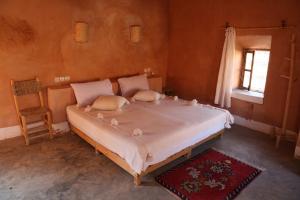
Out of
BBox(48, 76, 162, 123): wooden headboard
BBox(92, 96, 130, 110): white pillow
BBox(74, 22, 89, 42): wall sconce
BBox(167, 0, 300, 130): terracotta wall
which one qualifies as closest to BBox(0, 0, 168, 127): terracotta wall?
BBox(74, 22, 89, 42): wall sconce

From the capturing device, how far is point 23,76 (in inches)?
139

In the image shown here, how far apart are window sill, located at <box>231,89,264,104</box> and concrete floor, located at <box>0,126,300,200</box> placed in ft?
2.54

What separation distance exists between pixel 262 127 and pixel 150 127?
7.51 feet

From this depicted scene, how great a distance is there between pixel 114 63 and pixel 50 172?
96.3 inches

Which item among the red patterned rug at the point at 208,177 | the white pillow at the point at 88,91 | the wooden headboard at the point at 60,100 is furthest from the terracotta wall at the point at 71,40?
the red patterned rug at the point at 208,177

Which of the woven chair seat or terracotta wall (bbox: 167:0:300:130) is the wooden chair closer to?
the woven chair seat

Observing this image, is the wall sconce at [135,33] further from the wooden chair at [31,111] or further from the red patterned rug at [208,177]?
the red patterned rug at [208,177]

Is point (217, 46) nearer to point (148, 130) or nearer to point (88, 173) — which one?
point (148, 130)

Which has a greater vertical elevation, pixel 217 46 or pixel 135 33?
pixel 135 33

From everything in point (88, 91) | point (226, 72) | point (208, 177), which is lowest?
point (208, 177)

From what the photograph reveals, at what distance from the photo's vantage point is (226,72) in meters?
4.24

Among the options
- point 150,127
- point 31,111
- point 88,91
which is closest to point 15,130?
point 31,111

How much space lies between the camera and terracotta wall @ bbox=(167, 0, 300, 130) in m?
3.62

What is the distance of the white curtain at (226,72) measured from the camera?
13.6 feet
